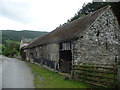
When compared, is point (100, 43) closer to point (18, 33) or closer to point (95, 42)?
point (95, 42)

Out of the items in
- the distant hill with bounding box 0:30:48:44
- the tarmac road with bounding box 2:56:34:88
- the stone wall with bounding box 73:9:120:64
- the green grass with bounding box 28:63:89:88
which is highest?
the distant hill with bounding box 0:30:48:44

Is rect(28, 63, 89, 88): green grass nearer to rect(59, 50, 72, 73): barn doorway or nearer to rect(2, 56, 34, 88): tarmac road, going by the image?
rect(2, 56, 34, 88): tarmac road

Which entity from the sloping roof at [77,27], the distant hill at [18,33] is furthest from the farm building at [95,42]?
the distant hill at [18,33]

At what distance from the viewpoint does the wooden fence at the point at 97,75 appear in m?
8.72

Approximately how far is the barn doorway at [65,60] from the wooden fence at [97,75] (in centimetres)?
401

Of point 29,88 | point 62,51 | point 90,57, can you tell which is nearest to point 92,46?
A: point 90,57

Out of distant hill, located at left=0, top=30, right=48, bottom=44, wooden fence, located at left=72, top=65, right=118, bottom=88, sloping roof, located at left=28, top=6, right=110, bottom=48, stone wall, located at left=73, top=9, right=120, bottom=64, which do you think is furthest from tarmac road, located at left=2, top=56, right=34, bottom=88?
distant hill, located at left=0, top=30, right=48, bottom=44

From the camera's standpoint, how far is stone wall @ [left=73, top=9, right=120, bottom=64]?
604 inches

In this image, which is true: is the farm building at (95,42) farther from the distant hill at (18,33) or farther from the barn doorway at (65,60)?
the distant hill at (18,33)

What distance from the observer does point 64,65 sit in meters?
17.1

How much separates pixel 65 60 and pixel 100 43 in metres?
4.35

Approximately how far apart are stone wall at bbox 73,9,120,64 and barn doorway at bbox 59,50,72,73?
1907mm

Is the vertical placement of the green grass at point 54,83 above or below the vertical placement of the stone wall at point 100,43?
below

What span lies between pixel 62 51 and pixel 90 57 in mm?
3830
